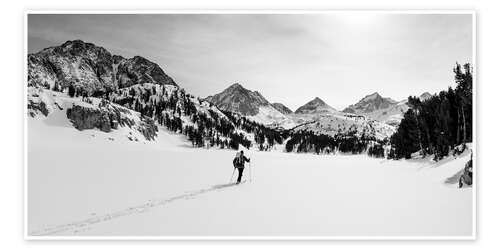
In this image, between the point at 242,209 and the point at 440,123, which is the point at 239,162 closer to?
the point at 242,209

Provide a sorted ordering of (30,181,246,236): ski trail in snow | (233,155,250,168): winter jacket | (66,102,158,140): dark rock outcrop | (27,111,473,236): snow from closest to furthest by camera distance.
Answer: (30,181,246,236): ski trail in snow < (27,111,473,236): snow < (233,155,250,168): winter jacket < (66,102,158,140): dark rock outcrop

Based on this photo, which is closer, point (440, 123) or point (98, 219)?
point (98, 219)

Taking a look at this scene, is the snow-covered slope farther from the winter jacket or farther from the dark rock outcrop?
the winter jacket

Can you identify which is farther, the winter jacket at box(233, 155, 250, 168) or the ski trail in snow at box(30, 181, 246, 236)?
the winter jacket at box(233, 155, 250, 168)

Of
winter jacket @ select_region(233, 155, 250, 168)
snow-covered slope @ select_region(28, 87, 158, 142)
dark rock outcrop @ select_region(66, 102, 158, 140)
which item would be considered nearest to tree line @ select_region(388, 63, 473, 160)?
winter jacket @ select_region(233, 155, 250, 168)

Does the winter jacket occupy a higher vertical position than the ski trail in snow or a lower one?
higher

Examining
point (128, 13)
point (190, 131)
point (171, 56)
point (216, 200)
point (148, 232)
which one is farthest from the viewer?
point (190, 131)

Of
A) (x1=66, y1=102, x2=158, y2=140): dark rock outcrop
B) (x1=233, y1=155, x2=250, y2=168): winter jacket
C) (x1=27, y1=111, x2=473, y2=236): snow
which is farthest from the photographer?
(x1=66, y1=102, x2=158, y2=140): dark rock outcrop

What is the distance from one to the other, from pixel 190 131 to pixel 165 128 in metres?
17.1
